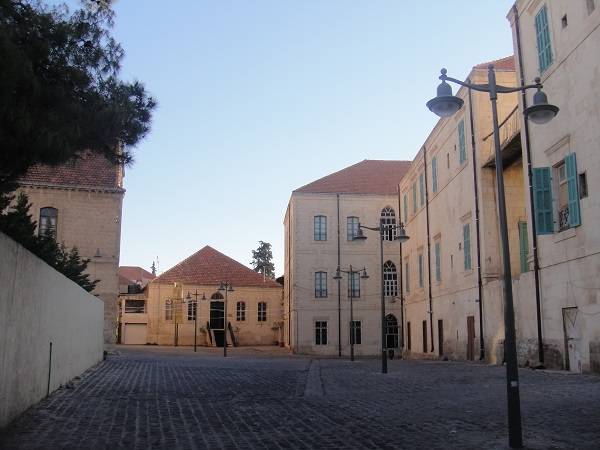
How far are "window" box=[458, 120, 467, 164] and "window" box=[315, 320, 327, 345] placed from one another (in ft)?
79.7

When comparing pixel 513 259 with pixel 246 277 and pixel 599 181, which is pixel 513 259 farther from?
pixel 246 277

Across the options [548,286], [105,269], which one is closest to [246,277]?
[105,269]

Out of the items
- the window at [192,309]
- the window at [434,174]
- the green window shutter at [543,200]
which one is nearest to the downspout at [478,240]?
the window at [434,174]

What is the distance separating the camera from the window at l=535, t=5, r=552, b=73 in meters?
18.9

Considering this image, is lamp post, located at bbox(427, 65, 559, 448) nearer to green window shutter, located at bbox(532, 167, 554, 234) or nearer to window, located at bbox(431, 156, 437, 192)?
green window shutter, located at bbox(532, 167, 554, 234)

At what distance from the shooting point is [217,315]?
62125mm

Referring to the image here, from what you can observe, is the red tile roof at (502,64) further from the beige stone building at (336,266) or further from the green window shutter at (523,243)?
the beige stone building at (336,266)

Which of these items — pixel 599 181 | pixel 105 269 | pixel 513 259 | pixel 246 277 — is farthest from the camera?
pixel 246 277

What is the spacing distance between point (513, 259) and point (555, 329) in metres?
7.21

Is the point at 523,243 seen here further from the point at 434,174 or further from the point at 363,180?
the point at 363,180

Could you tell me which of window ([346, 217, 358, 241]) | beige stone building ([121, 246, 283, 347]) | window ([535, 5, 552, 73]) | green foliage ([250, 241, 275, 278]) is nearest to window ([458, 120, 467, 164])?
window ([535, 5, 552, 73])

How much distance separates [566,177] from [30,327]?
46.1 feet

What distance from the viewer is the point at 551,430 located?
8320 millimetres

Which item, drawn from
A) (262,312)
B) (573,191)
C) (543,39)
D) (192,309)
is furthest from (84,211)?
(262,312)
